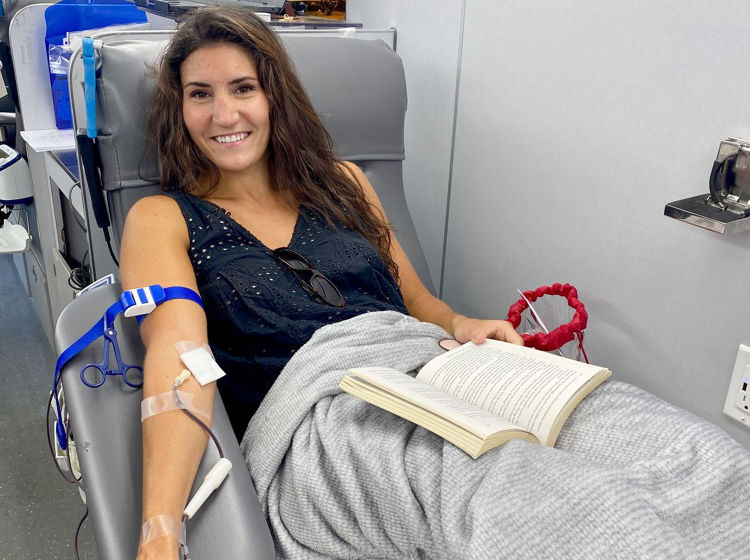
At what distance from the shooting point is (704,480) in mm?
780

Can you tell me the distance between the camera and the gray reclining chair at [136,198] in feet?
2.53

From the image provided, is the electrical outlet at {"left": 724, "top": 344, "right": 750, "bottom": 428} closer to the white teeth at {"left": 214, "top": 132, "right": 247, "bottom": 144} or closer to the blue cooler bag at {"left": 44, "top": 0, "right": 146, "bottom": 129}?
the white teeth at {"left": 214, "top": 132, "right": 247, "bottom": 144}

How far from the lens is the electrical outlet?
112 centimetres

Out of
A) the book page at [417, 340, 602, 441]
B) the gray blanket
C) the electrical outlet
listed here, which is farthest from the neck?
the electrical outlet

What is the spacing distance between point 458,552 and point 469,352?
1.38 feet

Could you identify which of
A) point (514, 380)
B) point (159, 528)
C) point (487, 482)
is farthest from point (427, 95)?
point (159, 528)

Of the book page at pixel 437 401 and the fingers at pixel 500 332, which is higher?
the book page at pixel 437 401

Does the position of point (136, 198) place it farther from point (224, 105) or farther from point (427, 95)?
point (427, 95)

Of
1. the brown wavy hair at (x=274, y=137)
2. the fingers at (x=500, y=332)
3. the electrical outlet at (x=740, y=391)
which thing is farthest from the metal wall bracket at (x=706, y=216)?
the brown wavy hair at (x=274, y=137)

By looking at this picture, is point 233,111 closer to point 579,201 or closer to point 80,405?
point 80,405

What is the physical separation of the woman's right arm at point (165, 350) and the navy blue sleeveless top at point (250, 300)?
0.16ft

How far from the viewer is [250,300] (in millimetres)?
1132

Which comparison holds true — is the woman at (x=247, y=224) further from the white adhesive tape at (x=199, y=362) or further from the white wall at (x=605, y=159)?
the white wall at (x=605, y=159)

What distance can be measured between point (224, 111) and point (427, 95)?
0.70m
